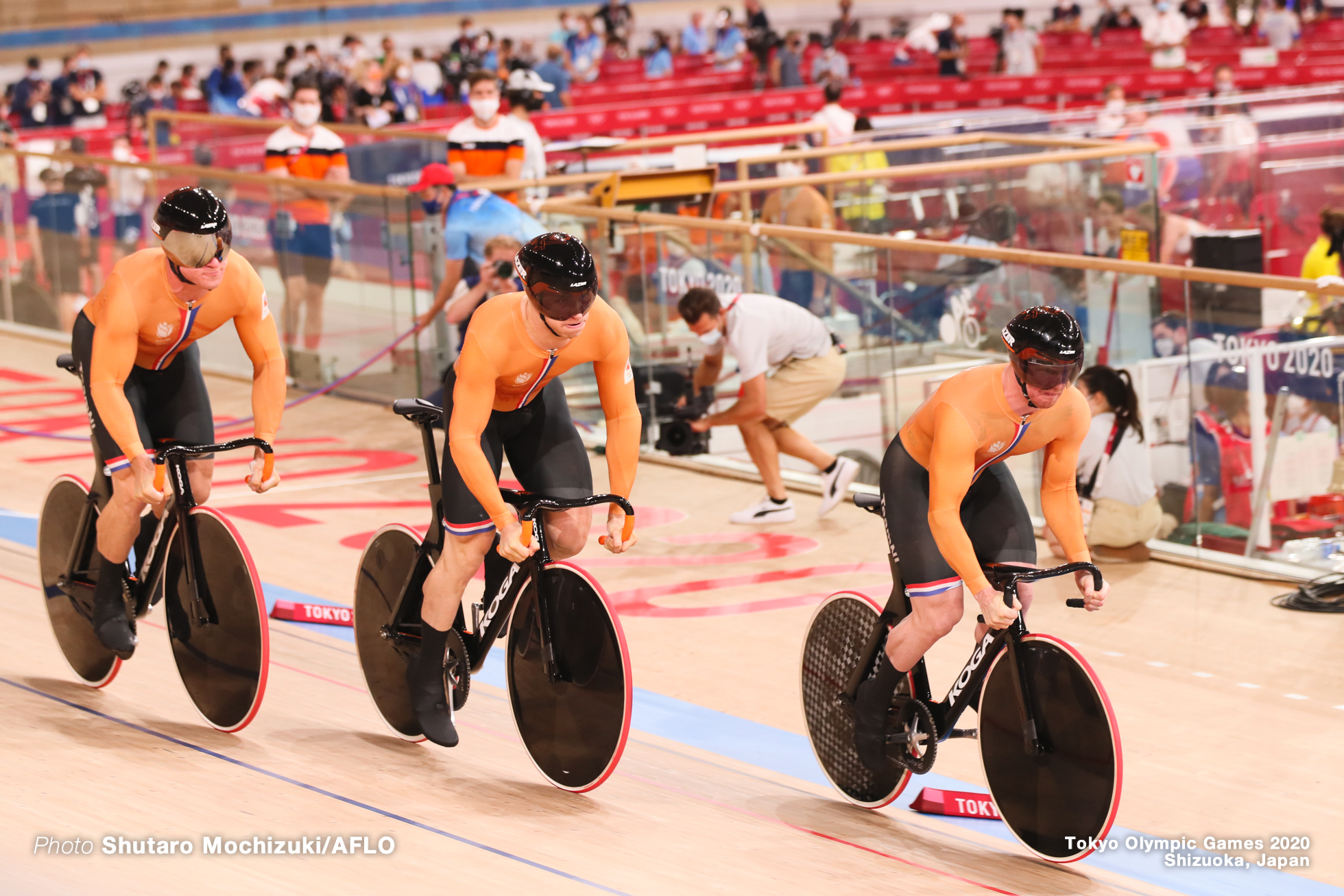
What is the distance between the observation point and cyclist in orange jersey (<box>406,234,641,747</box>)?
400cm

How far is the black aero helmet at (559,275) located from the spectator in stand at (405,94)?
1860 cm

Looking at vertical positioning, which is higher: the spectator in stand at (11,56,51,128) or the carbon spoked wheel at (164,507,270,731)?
the spectator in stand at (11,56,51,128)

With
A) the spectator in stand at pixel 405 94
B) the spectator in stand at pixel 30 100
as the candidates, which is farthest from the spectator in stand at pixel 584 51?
the spectator in stand at pixel 30 100

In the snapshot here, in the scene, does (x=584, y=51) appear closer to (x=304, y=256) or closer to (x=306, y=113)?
(x=306, y=113)

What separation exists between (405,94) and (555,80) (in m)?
2.22

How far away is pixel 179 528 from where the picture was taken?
4691 millimetres

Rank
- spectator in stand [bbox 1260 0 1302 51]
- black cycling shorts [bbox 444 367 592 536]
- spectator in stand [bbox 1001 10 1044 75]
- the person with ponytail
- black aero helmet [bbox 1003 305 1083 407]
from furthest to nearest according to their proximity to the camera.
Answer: spectator in stand [bbox 1001 10 1044 75], spectator in stand [bbox 1260 0 1302 51], the person with ponytail, black cycling shorts [bbox 444 367 592 536], black aero helmet [bbox 1003 305 1083 407]

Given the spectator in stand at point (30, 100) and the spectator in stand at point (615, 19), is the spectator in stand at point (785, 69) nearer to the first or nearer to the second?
the spectator in stand at point (615, 19)

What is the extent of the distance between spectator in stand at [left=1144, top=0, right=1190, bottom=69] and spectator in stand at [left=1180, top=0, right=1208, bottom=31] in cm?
115

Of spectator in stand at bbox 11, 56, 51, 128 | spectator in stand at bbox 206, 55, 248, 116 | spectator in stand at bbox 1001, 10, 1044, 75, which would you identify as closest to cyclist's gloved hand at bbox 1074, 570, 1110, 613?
spectator in stand at bbox 11, 56, 51, 128

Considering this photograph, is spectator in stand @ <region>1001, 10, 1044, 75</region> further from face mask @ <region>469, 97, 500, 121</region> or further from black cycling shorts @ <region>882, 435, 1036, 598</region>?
black cycling shorts @ <region>882, 435, 1036, 598</region>

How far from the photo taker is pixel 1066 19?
91.5 ft

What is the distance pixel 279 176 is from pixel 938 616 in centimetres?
745

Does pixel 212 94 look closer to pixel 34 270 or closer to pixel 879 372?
pixel 34 270
